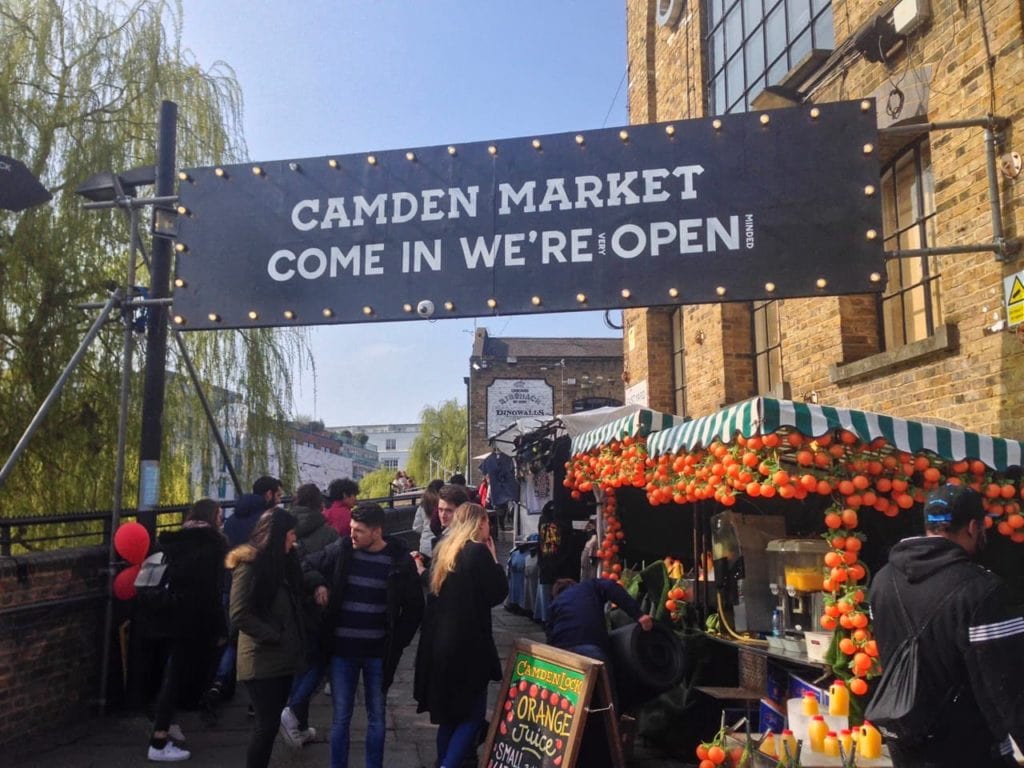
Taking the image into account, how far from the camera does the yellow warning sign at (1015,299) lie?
5.79 m

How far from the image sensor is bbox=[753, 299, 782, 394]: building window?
1031 cm

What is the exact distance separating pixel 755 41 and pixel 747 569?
7.57 metres

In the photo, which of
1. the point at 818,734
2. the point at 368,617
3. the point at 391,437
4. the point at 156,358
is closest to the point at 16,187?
the point at 156,358

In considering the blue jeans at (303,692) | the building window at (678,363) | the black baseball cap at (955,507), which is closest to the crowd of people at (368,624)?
the blue jeans at (303,692)

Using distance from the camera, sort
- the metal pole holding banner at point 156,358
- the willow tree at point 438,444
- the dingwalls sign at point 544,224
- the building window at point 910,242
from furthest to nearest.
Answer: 1. the willow tree at point 438,444
2. the building window at point 910,242
3. the metal pole holding banner at point 156,358
4. the dingwalls sign at point 544,224

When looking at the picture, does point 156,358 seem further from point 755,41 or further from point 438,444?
point 438,444

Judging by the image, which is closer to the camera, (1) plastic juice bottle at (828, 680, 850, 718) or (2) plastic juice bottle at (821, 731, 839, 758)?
(2) plastic juice bottle at (821, 731, 839, 758)

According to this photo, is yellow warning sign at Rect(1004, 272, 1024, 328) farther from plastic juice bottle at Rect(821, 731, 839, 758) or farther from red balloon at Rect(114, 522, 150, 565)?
red balloon at Rect(114, 522, 150, 565)

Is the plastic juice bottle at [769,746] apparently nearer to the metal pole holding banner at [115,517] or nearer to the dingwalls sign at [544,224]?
the dingwalls sign at [544,224]

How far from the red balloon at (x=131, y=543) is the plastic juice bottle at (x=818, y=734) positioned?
16.4 feet

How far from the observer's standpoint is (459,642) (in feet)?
15.3

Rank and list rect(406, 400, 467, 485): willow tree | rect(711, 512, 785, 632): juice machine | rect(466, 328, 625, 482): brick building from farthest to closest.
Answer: rect(406, 400, 467, 485): willow tree, rect(466, 328, 625, 482): brick building, rect(711, 512, 785, 632): juice machine

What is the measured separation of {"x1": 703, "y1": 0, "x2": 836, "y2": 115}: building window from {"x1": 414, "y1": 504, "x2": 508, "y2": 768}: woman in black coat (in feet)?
23.4

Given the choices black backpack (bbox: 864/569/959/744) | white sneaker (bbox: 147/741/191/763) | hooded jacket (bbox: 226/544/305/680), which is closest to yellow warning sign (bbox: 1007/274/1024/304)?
black backpack (bbox: 864/569/959/744)
